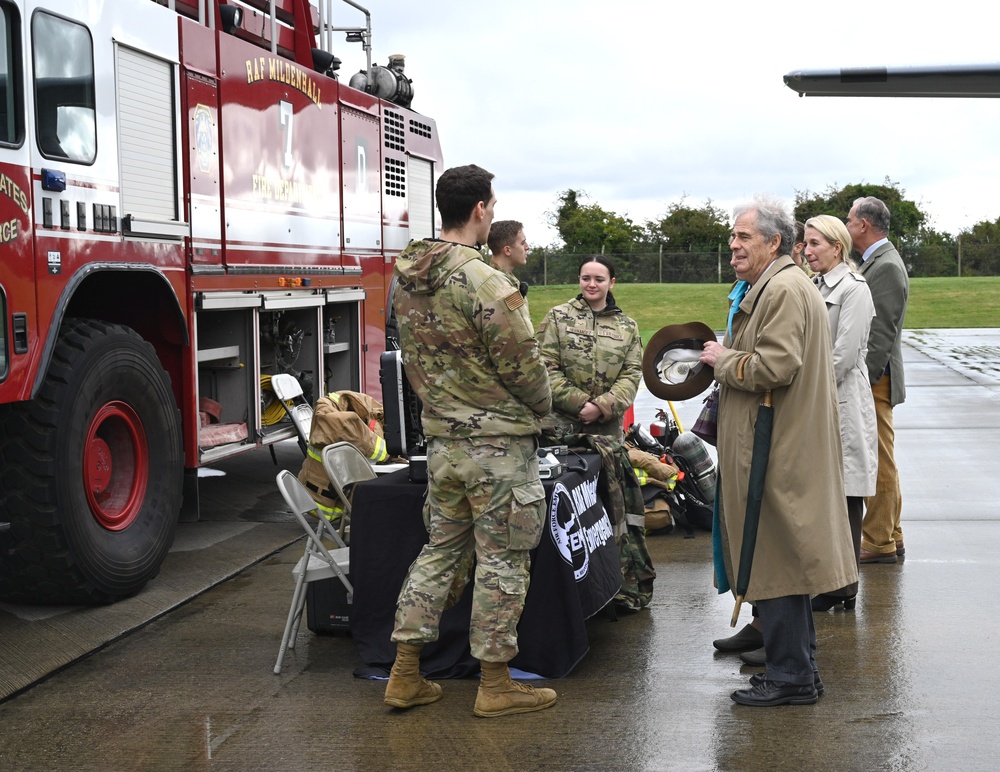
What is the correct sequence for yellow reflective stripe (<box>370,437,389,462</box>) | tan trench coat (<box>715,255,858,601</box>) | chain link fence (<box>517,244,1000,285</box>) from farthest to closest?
chain link fence (<box>517,244,1000,285</box>) < yellow reflective stripe (<box>370,437,389,462</box>) < tan trench coat (<box>715,255,858,601</box>)

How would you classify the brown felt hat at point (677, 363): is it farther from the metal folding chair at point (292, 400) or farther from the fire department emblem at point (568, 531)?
the metal folding chair at point (292, 400)

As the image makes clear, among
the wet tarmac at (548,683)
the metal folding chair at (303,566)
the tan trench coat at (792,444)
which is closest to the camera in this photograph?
the wet tarmac at (548,683)

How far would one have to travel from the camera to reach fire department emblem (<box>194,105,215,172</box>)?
7174 mm

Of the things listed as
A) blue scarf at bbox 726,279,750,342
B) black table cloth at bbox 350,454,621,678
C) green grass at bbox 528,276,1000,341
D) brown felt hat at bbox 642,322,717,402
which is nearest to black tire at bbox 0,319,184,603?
black table cloth at bbox 350,454,621,678

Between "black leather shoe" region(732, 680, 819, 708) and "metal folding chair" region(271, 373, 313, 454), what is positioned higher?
"metal folding chair" region(271, 373, 313, 454)

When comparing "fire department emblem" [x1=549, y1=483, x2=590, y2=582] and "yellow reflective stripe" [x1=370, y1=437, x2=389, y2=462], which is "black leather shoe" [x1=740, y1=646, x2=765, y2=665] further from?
"yellow reflective stripe" [x1=370, y1=437, x2=389, y2=462]

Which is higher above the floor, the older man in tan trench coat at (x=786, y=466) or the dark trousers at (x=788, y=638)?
the older man in tan trench coat at (x=786, y=466)

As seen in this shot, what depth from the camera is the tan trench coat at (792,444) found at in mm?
4500

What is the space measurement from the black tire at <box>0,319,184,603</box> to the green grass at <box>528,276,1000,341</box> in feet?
81.2

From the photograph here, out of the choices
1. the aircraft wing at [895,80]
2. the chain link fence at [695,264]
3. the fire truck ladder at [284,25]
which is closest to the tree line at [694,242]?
the chain link fence at [695,264]

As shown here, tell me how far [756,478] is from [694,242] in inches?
1950

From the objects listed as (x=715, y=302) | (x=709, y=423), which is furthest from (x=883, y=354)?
(x=715, y=302)

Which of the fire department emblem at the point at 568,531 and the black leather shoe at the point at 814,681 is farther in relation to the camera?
the fire department emblem at the point at 568,531

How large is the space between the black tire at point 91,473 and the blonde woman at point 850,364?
3.54m
